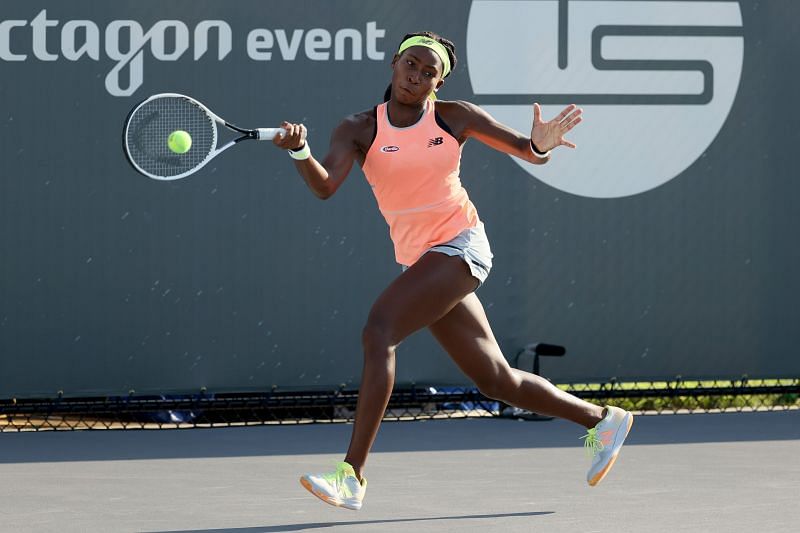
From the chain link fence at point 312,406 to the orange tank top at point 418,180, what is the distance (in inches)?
96.1

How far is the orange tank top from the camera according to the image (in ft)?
15.1

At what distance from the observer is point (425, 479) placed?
5.36 m

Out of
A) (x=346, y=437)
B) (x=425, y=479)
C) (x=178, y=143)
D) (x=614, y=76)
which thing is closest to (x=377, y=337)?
(x=178, y=143)

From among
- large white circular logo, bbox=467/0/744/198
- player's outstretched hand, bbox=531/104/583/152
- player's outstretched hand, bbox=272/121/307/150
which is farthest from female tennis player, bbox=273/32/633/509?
large white circular logo, bbox=467/0/744/198

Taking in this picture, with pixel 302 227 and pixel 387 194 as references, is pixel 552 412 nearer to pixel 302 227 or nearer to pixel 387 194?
pixel 387 194

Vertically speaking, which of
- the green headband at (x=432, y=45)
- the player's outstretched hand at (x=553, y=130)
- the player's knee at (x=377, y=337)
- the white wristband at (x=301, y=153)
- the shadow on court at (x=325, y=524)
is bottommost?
the shadow on court at (x=325, y=524)

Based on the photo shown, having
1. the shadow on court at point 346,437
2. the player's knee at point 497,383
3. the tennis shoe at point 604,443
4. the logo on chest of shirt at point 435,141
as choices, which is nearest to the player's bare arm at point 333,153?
the logo on chest of shirt at point 435,141

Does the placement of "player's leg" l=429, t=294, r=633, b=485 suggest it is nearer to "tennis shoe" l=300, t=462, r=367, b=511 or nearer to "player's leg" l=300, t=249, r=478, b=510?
"player's leg" l=300, t=249, r=478, b=510

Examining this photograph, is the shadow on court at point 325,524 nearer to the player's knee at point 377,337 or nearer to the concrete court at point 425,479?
the concrete court at point 425,479

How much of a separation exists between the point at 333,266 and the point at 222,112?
912 millimetres

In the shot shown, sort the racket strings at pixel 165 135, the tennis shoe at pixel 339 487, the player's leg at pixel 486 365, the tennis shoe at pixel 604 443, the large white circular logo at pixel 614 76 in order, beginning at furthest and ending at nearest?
the large white circular logo at pixel 614 76 → the racket strings at pixel 165 135 → the tennis shoe at pixel 604 443 → the player's leg at pixel 486 365 → the tennis shoe at pixel 339 487

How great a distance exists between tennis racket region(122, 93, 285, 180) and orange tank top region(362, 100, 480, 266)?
1.76 ft

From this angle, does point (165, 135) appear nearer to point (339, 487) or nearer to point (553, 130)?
point (553, 130)

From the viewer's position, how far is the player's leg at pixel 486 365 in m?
4.60
